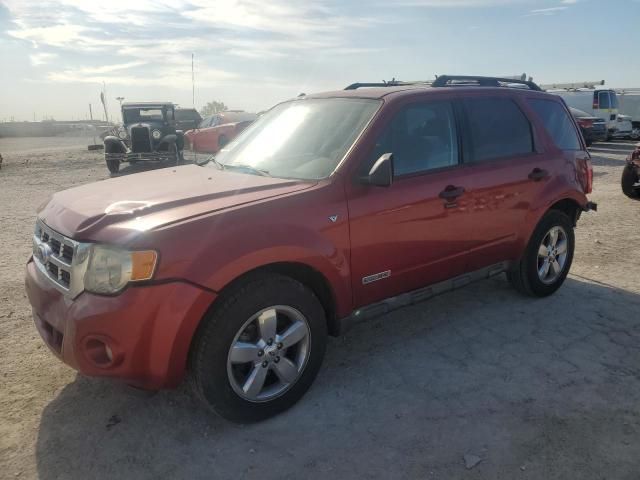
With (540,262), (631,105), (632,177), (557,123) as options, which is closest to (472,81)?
(557,123)

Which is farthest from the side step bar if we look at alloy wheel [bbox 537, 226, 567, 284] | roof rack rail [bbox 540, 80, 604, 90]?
roof rack rail [bbox 540, 80, 604, 90]

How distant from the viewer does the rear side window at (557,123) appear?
4664 millimetres

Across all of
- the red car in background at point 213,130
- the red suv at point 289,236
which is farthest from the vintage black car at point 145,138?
the red suv at point 289,236

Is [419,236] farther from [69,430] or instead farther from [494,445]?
[69,430]

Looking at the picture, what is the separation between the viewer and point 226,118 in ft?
65.8

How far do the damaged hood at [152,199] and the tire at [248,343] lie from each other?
496 mm

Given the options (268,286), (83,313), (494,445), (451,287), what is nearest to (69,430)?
(83,313)

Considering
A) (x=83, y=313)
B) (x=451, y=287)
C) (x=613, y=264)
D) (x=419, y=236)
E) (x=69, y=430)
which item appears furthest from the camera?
(x=613, y=264)

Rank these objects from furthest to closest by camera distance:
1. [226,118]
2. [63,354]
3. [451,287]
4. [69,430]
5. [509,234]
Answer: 1. [226,118]
2. [509,234]
3. [451,287]
4. [69,430]
5. [63,354]

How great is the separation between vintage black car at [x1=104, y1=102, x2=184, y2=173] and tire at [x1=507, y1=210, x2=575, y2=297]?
12272 mm

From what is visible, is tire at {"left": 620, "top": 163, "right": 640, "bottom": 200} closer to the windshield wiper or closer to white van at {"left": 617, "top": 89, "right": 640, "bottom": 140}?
the windshield wiper

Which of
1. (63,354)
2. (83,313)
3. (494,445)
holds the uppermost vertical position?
(83,313)

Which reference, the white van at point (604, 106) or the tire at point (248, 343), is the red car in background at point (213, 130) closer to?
the white van at point (604, 106)

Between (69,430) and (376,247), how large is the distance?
2.09 metres
